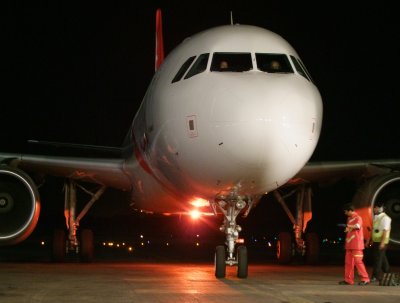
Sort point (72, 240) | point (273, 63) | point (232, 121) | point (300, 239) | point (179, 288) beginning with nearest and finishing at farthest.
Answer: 1. point (179, 288)
2. point (232, 121)
3. point (273, 63)
4. point (300, 239)
5. point (72, 240)

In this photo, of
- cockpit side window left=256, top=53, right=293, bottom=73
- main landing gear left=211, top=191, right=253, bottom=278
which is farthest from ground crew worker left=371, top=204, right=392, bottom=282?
cockpit side window left=256, top=53, right=293, bottom=73

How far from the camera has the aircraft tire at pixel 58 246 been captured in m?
20.3

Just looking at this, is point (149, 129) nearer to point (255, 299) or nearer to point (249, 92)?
point (249, 92)

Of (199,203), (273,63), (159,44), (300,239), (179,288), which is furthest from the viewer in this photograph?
(159,44)

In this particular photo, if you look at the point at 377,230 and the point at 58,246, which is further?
the point at 58,246

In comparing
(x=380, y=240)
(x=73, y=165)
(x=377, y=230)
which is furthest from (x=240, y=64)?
(x=73, y=165)

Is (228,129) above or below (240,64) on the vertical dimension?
below

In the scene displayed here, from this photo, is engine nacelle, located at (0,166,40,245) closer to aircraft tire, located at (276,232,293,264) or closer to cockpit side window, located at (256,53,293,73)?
aircraft tire, located at (276,232,293,264)

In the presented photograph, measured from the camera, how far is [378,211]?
13898mm

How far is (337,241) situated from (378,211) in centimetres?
3101

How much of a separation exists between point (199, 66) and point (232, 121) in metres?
1.67

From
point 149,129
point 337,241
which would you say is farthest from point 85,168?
point 337,241

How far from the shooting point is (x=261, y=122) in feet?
37.7

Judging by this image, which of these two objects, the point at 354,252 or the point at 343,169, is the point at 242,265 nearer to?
the point at 354,252
